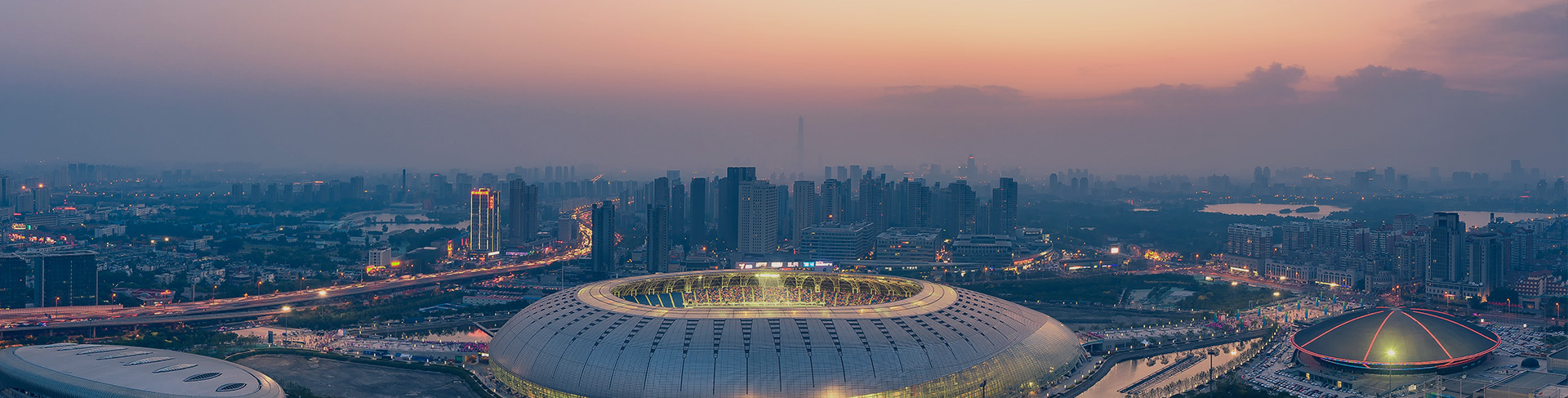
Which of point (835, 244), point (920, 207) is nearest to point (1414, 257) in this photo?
point (835, 244)

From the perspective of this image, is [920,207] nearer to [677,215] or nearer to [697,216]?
[697,216]

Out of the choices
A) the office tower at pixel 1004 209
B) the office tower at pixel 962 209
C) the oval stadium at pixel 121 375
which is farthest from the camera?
the office tower at pixel 962 209

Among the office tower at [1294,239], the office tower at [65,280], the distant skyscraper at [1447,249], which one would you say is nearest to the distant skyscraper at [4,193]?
the office tower at [65,280]

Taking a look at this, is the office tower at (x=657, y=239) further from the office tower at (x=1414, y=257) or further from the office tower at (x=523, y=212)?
the office tower at (x=1414, y=257)

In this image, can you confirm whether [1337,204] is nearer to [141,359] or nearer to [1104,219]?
[1104,219]

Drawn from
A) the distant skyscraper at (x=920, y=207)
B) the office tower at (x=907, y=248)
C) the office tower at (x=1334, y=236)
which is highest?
the distant skyscraper at (x=920, y=207)

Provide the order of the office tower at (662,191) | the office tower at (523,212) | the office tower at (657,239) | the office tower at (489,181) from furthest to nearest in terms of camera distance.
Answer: the office tower at (489,181)
the office tower at (662,191)
the office tower at (523,212)
the office tower at (657,239)
